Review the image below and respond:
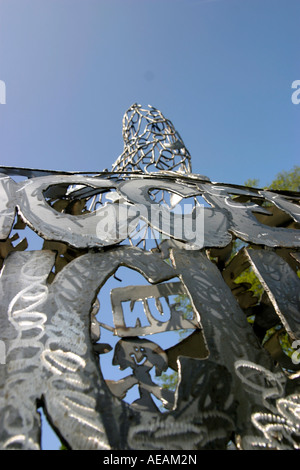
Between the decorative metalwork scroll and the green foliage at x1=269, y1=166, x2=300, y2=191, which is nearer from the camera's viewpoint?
the decorative metalwork scroll

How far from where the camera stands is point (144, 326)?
151 cm

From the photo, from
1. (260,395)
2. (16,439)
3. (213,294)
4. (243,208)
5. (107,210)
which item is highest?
(243,208)

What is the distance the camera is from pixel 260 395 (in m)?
1.17

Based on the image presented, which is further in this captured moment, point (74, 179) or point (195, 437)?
point (74, 179)

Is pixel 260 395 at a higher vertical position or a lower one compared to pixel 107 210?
lower

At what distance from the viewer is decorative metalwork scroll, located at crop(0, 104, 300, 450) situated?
101cm

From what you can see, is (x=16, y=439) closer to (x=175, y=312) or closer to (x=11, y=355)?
(x=11, y=355)

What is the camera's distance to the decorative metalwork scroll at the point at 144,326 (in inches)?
39.8

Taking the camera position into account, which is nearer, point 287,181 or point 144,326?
point 144,326

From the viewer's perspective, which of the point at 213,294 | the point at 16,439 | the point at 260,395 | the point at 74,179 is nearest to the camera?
the point at 16,439

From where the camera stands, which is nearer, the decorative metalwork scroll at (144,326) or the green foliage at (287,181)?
the decorative metalwork scroll at (144,326)

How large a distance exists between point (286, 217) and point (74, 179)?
1261 mm

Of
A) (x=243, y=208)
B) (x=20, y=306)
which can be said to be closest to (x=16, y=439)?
(x=20, y=306)
